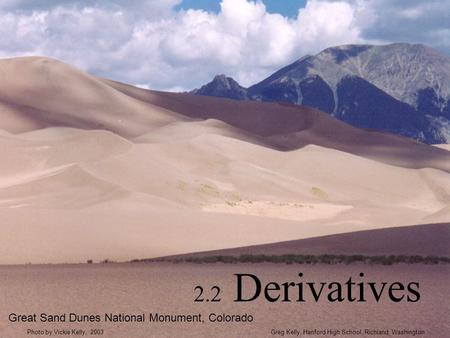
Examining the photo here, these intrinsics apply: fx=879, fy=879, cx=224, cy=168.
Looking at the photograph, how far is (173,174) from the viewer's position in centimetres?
6712

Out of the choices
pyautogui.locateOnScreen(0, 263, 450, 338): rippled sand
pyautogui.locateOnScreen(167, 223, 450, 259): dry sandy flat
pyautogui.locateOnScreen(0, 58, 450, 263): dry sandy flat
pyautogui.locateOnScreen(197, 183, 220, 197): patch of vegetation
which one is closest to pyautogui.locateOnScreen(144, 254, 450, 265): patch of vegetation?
pyautogui.locateOnScreen(0, 263, 450, 338): rippled sand

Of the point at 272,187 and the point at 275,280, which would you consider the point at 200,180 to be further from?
the point at 275,280

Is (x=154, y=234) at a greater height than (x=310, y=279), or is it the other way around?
(x=154, y=234)

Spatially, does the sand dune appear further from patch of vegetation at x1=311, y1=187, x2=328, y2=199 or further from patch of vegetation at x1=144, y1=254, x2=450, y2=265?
patch of vegetation at x1=144, y1=254, x2=450, y2=265

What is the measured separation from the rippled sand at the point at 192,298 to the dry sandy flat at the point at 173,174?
7.32m

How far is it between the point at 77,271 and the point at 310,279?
7.52 metres

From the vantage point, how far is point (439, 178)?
96188 millimetres

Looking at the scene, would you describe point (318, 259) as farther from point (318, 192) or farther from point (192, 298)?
point (318, 192)

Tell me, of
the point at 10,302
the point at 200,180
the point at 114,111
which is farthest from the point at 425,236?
the point at 114,111

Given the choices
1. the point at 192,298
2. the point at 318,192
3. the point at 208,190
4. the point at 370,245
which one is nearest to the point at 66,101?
the point at 318,192

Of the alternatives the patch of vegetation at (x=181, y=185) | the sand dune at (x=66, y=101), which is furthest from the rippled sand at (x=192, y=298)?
the sand dune at (x=66, y=101)

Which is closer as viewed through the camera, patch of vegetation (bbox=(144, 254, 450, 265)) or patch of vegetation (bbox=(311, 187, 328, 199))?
patch of vegetation (bbox=(144, 254, 450, 265))

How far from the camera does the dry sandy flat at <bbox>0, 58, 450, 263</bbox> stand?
1580 inches

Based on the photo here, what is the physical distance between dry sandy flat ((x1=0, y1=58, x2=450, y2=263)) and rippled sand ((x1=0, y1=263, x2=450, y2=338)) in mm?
7324
